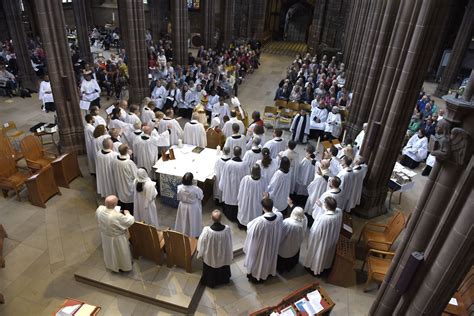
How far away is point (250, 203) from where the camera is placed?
25.8 feet

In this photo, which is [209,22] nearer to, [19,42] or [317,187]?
[19,42]

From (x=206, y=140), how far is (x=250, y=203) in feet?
11.9

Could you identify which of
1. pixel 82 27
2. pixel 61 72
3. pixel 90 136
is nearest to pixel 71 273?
pixel 90 136

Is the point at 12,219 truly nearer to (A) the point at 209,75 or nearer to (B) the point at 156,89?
(B) the point at 156,89

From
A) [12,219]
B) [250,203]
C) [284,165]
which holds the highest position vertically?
[284,165]

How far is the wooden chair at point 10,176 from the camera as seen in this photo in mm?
8758

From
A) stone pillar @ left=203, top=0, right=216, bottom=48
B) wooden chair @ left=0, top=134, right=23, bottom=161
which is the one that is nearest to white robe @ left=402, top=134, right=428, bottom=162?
wooden chair @ left=0, top=134, right=23, bottom=161

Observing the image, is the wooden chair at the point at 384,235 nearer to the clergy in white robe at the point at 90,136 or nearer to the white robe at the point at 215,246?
the white robe at the point at 215,246

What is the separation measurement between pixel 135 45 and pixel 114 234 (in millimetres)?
10017

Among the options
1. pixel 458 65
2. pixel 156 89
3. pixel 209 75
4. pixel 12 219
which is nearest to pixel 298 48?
pixel 458 65

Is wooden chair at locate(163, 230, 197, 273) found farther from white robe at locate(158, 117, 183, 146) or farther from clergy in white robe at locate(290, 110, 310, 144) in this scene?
clergy in white robe at locate(290, 110, 310, 144)

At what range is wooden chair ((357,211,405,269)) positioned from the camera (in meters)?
7.34

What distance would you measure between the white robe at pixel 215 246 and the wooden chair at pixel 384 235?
10.6 feet

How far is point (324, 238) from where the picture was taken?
6781 mm
